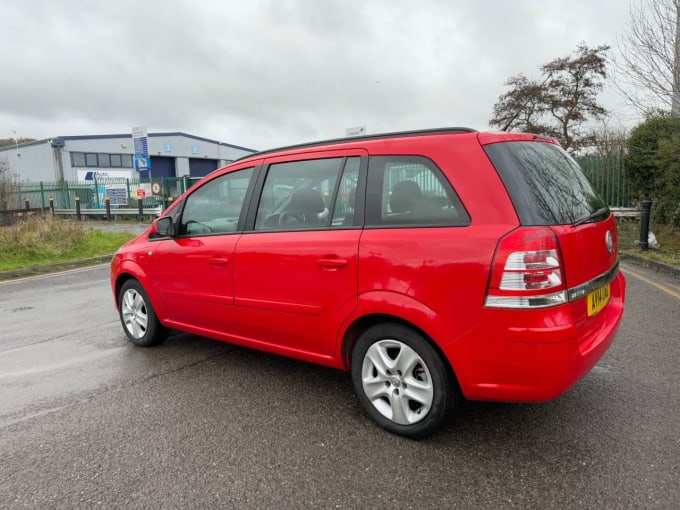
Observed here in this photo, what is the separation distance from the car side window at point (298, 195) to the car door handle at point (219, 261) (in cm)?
36

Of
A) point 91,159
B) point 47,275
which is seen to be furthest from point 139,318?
point 91,159

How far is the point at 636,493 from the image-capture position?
229cm

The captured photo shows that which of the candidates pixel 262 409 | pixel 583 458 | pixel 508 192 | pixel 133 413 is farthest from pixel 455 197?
pixel 133 413

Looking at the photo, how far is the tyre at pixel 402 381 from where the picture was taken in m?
2.66

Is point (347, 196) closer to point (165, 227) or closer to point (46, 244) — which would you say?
point (165, 227)

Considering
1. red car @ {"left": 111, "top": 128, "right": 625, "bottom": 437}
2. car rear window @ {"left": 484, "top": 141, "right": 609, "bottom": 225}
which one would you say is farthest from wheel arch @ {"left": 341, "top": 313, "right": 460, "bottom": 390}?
car rear window @ {"left": 484, "top": 141, "right": 609, "bottom": 225}

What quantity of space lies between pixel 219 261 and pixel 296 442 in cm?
150

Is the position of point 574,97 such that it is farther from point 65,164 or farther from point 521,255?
point 65,164

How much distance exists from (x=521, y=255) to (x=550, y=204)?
42 cm

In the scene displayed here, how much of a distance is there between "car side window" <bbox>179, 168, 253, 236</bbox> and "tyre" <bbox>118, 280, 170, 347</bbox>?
3.00 ft

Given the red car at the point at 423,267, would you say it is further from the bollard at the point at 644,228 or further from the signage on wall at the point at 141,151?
the signage on wall at the point at 141,151

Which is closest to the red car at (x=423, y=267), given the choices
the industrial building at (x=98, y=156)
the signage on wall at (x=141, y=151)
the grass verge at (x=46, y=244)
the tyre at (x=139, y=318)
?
the tyre at (x=139, y=318)

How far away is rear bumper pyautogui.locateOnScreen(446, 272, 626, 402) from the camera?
7.77 feet

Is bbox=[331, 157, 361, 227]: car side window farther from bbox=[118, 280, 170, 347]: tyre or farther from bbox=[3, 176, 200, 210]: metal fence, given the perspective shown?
bbox=[3, 176, 200, 210]: metal fence
